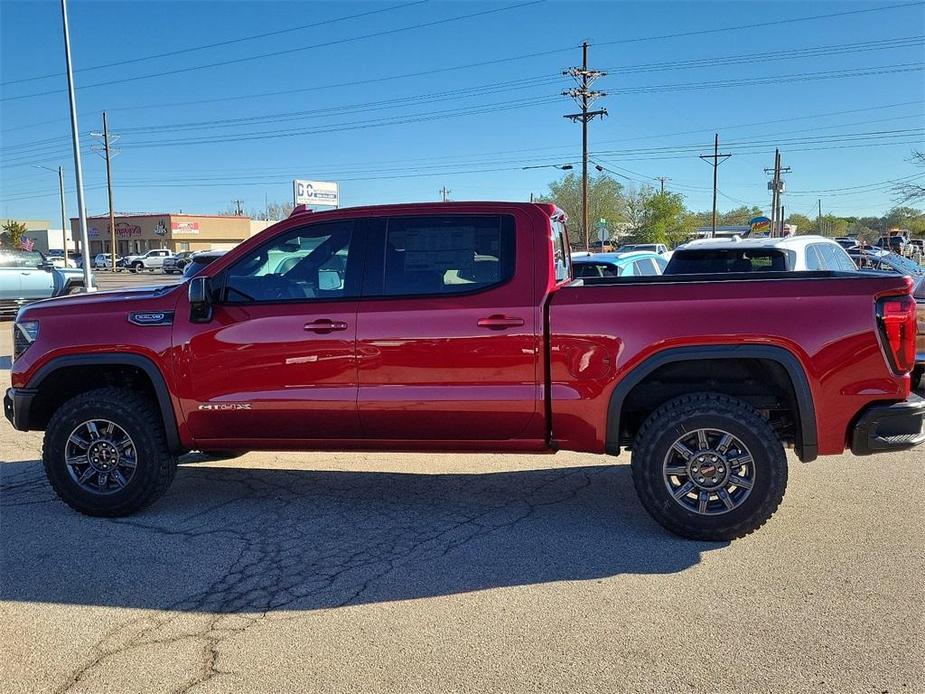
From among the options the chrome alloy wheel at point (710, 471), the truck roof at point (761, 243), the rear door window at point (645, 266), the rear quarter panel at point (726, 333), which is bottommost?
the chrome alloy wheel at point (710, 471)

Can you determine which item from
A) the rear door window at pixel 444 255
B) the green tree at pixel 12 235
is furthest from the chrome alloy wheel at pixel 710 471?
the green tree at pixel 12 235

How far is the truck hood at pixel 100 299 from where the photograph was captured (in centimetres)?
500

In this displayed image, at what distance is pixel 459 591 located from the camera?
3.85m

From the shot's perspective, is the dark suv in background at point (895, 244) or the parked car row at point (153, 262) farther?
the parked car row at point (153, 262)

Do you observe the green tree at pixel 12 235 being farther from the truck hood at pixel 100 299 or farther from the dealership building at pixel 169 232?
the truck hood at pixel 100 299

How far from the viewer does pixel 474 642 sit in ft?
11.0

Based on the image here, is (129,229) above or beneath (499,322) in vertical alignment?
above

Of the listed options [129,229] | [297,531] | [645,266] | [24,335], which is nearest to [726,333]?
Answer: [297,531]

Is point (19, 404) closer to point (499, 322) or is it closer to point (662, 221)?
point (499, 322)

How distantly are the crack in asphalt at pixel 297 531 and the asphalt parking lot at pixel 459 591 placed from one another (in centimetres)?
2

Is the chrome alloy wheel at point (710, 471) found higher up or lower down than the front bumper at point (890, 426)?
lower down

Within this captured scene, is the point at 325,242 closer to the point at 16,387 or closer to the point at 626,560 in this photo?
the point at 16,387

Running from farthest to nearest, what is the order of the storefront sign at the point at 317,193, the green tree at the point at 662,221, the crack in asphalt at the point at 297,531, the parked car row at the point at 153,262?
the green tree at the point at 662,221 → the parked car row at the point at 153,262 → the storefront sign at the point at 317,193 → the crack in asphalt at the point at 297,531

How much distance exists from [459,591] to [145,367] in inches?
99.3
